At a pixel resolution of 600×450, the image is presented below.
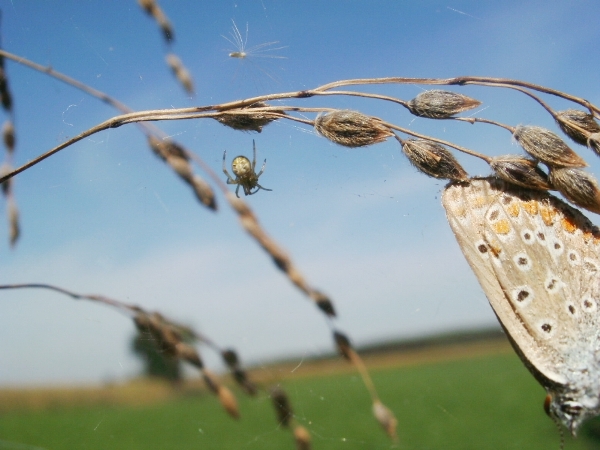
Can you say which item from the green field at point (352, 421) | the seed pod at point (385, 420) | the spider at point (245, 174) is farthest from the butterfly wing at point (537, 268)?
the green field at point (352, 421)

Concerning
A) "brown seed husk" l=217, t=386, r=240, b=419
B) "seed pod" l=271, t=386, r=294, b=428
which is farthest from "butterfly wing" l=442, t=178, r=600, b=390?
"brown seed husk" l=217, t=386, r=240, b=419

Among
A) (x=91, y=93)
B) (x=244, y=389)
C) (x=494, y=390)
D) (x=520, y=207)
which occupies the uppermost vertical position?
(x=91, y=93)

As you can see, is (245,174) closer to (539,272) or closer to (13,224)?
(13,224)

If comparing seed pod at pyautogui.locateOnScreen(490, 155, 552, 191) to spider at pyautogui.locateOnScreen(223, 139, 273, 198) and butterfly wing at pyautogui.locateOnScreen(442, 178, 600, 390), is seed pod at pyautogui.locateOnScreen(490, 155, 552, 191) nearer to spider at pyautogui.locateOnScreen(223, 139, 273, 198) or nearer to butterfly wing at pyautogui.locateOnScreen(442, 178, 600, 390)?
butterfly wing at pyautogui.locateOnScreen(442, 178, 600, 390)

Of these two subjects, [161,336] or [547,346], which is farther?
[161,336]

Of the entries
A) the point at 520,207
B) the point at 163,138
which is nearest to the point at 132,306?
the point at 163,138

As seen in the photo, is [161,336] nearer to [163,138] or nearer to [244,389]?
[244,389]
